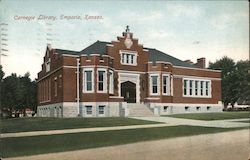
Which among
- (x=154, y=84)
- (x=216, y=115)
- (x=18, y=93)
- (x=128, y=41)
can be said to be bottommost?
(x=216, y=115)

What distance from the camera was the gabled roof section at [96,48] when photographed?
5348mm

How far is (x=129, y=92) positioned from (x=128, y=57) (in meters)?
0.49

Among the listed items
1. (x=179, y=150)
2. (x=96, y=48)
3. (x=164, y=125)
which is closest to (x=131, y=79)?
(x=96, y=48)

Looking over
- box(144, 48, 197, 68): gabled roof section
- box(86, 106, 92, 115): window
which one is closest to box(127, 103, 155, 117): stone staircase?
box(86, 106, 92, 115): window

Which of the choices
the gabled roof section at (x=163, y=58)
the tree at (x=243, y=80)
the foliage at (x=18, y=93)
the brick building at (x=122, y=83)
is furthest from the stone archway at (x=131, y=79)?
the tree at (x=243, y=80)

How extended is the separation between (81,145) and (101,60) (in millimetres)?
1135

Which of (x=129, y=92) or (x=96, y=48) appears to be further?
(x=129, y=92)

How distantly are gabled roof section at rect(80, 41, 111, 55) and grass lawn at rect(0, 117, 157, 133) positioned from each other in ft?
2.89

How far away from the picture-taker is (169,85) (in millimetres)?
5855

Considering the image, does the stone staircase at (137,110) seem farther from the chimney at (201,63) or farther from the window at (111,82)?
the chimney at (201,63)

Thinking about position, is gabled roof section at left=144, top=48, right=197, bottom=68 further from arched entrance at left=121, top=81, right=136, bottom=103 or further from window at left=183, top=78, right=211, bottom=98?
arched entrance at left=121, top=81, right=136, bottom=103

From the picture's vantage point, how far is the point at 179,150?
5.50 m

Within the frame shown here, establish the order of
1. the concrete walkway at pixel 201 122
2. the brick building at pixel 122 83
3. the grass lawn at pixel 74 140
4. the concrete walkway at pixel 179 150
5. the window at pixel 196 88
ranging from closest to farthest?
the grass lawn at pixel 74 140 → the concrete walkway at pixel 179 150 → the brick building at pixel 122 83 → the concrete walkway at pixel 201 122 → the window at pixel 196 88

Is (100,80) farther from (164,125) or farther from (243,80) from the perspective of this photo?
(243,80)
